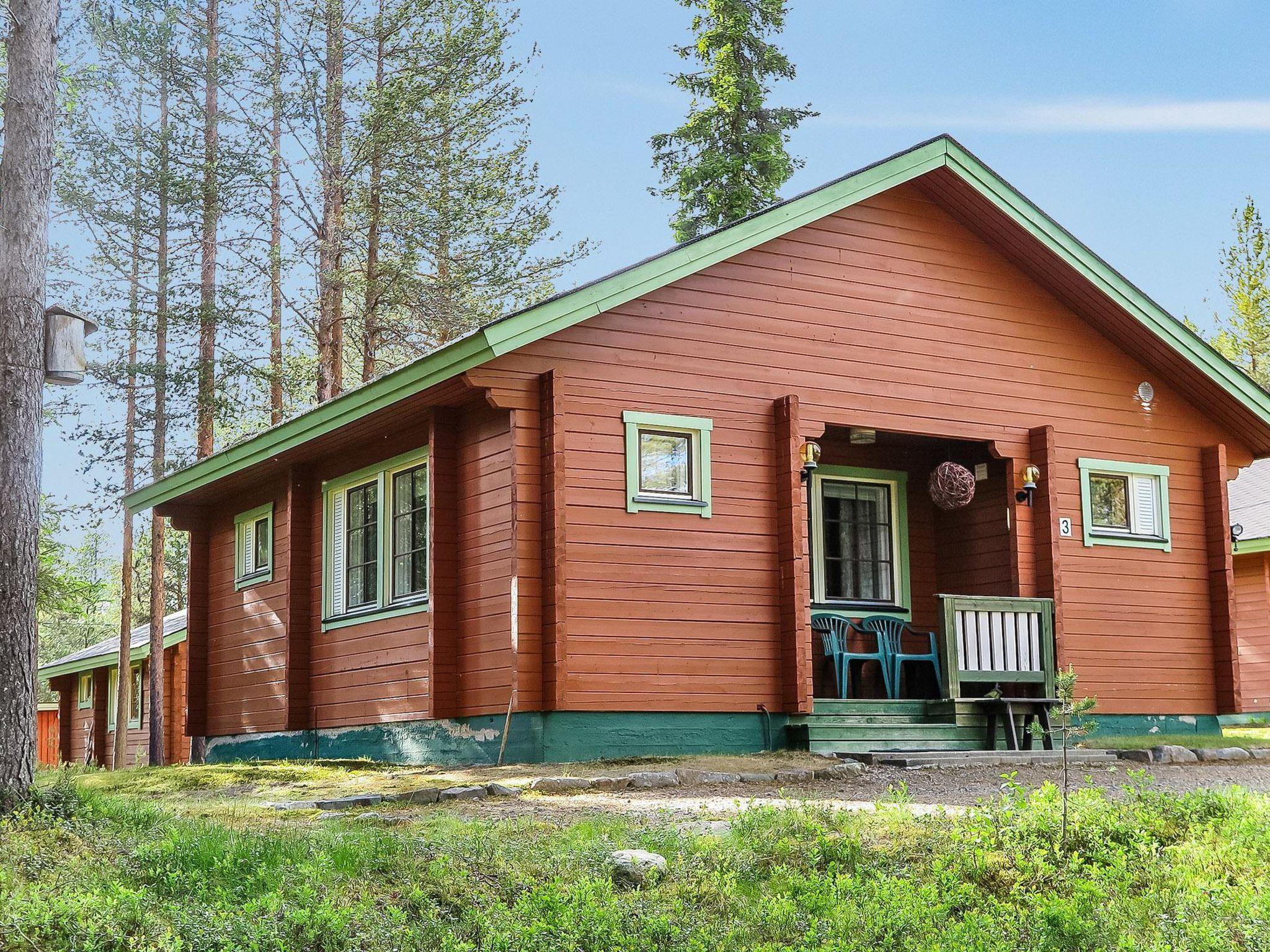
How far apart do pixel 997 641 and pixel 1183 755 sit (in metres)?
1.92

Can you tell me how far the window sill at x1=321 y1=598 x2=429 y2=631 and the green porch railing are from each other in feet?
15.9

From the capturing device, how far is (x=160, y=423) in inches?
1048

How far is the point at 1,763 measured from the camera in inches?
320

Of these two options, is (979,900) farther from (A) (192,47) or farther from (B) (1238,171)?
(B) (1238,171)

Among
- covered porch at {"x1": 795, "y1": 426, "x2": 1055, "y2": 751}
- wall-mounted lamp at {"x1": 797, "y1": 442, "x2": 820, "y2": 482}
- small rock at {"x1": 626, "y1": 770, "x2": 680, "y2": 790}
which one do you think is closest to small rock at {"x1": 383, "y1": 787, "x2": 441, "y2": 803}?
small rock at {"x1": 626, "y1": 770, "x2": 680, "y2": 790}

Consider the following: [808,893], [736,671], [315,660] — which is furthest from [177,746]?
[808,893]

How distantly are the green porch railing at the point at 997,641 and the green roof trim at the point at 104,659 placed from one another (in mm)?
15564

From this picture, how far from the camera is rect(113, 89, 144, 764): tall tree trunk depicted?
26.7m

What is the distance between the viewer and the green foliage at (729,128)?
27234 mm

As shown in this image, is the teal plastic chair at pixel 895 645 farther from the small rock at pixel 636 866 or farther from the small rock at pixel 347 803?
the small rock at pixel 636 866

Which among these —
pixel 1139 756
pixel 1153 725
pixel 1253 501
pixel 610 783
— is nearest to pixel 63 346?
pixel 610 783

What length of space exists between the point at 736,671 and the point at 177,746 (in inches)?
689

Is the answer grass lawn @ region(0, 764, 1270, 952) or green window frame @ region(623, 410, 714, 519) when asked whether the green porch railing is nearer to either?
green window frame @ region(623, 410, 714, 519)

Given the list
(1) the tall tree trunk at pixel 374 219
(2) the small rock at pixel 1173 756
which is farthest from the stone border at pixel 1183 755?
(1) the tall tree trunk at pixel 374 219
